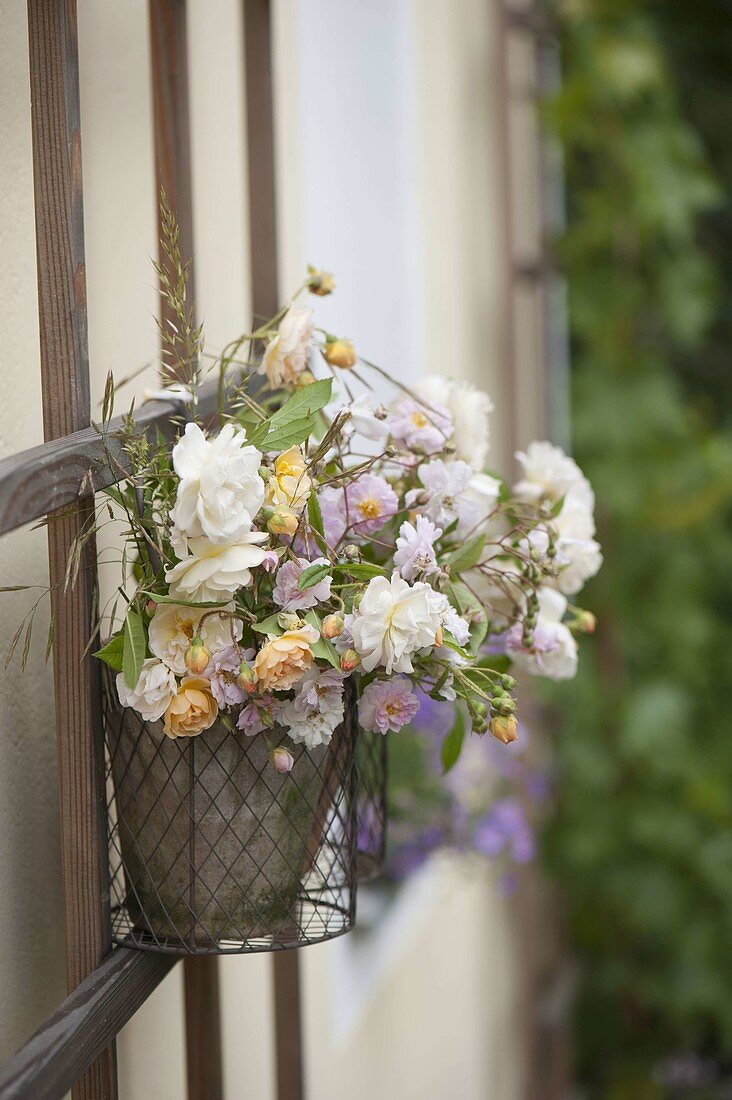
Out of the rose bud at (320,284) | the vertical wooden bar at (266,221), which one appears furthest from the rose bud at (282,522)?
the vertical wooden bar at (266,221)

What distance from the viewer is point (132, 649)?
1.92 ft

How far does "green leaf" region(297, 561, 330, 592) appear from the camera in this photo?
0.59 meters

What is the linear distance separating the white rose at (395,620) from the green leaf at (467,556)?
0.39ft

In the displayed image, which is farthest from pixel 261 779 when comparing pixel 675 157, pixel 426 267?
pixel 675 157

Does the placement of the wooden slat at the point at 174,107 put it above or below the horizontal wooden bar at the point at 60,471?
above

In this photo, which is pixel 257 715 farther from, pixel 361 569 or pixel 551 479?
pixel 551 479

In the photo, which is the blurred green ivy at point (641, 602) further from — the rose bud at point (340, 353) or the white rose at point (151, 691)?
the white rose at point (151, 691)

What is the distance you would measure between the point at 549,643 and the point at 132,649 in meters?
0.30

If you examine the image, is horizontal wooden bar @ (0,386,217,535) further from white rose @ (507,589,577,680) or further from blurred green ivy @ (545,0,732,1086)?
blurred green ivy @ (545,0,732,1086)

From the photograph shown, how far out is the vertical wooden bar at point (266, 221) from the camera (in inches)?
Answer: 44.1

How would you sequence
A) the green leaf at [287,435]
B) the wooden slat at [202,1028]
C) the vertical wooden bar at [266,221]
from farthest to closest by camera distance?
the vertical wooden bar at [266,221]
the wooden slat at [202,1028]
the green leaf at [287,435]

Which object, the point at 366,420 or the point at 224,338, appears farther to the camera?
the point at 224,338

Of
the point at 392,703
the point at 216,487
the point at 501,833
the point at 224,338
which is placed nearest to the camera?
the point at 216,487

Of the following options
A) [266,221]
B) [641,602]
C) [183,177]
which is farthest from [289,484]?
[641,602]
